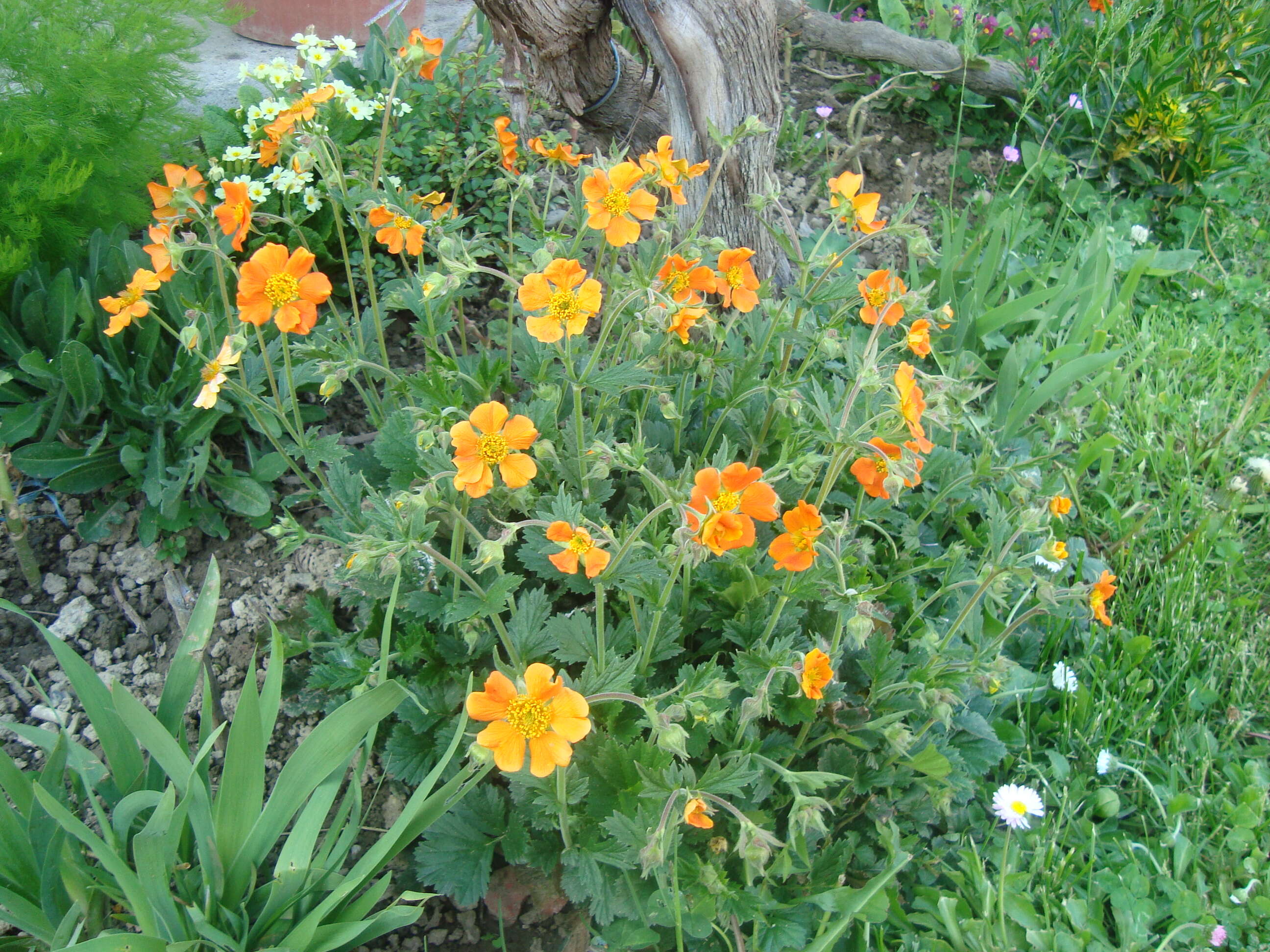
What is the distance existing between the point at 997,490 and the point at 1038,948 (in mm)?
1100

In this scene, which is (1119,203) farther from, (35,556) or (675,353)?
(35,556)

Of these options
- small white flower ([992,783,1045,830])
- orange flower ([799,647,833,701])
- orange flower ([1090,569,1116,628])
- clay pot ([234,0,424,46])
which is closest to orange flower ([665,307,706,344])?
orange flower ([799,647,833,701])

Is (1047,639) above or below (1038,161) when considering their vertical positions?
below

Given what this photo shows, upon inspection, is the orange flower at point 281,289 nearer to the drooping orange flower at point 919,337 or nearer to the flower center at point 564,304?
Result: the flower center at point 564,304

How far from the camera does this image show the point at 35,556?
201 centimetres

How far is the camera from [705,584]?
5.60 ft

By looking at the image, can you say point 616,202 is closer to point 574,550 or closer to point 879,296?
point 879,296

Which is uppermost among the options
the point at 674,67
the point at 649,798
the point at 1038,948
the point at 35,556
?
the point at 674,67

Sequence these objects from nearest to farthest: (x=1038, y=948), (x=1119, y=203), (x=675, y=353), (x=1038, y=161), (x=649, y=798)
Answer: (x=649, y=798), (x=1038, y=948), (x=675, y=353), (x=1038, y=161), (x=1119, y=203)

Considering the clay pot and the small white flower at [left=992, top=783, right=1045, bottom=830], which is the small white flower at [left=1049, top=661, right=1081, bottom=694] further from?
the clay pot

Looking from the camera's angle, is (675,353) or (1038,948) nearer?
(1038,948)

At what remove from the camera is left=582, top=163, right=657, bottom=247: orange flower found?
156 cm

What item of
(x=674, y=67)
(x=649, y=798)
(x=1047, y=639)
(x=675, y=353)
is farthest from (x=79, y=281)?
(x=1047, y=639)

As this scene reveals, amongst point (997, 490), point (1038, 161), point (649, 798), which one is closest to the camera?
point (649, 798)
